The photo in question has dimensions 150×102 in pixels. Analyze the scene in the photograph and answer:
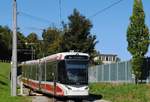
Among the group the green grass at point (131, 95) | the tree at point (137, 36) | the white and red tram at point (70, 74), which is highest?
the tree at point (137, 36)

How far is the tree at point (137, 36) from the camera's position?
144 ft

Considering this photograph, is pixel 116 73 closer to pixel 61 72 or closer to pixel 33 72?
pixel 33 72

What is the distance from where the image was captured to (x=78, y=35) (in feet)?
246

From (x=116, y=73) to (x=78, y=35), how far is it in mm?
21550

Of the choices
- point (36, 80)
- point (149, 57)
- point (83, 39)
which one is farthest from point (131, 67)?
point (83, 39)

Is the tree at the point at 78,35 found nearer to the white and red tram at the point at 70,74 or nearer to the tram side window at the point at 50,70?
the tram side window at the point at 50,70

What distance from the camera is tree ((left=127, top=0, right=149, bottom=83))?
43.8 meters

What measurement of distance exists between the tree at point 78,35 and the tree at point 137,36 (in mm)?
29326

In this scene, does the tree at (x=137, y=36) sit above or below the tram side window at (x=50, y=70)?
above

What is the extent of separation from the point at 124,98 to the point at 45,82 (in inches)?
290

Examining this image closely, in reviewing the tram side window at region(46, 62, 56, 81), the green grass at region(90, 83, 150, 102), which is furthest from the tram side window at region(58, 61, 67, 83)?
the green grass at region(90, 83, 150, 102)

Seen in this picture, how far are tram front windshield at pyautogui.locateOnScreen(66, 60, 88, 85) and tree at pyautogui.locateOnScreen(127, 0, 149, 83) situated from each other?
11657mm

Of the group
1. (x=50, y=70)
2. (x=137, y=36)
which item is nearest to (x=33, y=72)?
(x=137, y=36)

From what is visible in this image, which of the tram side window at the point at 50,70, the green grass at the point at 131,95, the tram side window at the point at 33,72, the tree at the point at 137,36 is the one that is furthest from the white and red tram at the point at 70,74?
the tram side window at the point at 33,72
